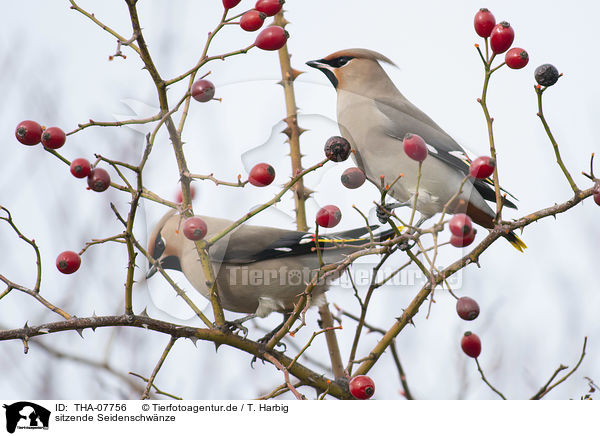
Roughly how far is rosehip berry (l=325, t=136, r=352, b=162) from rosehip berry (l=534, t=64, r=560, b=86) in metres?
0.55

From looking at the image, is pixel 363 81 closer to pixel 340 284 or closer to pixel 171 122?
pixel 340 284

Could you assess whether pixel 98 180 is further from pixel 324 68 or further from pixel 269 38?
pixel 324 68

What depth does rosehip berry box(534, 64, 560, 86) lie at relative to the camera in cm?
168

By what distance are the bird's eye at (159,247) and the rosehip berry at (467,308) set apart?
2.76 feet

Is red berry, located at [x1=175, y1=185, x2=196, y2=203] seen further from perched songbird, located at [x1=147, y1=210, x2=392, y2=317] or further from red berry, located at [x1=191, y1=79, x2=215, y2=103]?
red berry, located at [x1=191, y1=79, x2=215, y2=103]

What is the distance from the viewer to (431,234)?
147cm

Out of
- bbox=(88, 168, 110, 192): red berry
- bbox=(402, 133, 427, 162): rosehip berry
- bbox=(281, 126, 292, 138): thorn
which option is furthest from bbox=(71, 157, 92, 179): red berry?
bbox=(402, 133, 427, 162): rosehip berry

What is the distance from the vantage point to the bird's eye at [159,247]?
6.24 ft

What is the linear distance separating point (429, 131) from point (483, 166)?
0.81 m

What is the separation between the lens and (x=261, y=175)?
1587 mm

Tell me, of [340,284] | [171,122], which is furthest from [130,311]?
[340,284]

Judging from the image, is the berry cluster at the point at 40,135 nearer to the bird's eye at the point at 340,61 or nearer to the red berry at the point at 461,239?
the red berry at the point at 461,239
